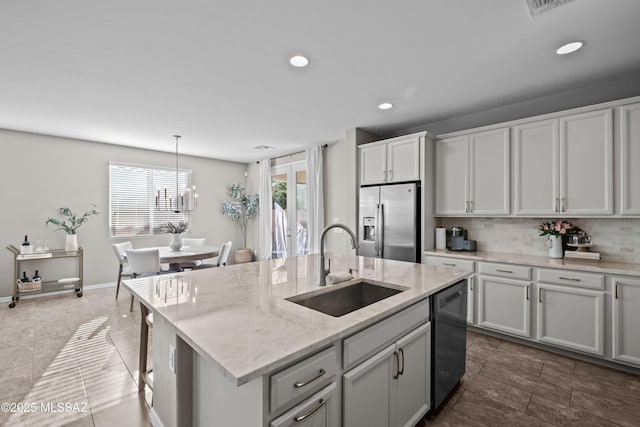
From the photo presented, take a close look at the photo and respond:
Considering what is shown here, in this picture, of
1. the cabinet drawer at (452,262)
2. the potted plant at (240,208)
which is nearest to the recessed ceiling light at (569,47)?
the cabinet drawer at (452,262)

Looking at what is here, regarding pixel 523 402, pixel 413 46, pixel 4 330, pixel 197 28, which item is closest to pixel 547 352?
pixel 523 402

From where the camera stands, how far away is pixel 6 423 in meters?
1.83

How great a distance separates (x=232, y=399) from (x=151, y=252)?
3.45 metres

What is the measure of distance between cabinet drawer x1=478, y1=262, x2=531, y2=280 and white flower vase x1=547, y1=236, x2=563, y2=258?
18.2 inches

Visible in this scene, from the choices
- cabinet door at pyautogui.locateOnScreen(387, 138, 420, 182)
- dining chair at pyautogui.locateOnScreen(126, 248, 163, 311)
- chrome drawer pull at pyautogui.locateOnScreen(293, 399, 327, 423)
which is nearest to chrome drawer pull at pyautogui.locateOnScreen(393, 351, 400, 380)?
chrome drawer pull at pyautogui.locateOnScreen(293, 399, 327, 423)

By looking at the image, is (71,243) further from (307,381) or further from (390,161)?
(307,381)

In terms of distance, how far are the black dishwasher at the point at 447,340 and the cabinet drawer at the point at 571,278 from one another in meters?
1.20

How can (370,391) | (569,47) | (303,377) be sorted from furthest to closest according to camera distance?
(569,47) → (370,391) → (303,377)

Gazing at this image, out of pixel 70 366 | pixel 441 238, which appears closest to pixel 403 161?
pixel 441 238

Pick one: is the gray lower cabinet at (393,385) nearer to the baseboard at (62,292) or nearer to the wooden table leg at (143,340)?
the wooden table leg at (143,340)

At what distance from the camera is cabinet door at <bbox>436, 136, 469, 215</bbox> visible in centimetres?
354

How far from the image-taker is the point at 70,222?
4809 millimetres

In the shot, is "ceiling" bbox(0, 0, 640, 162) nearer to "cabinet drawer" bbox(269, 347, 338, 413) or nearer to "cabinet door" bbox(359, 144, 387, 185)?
"cabinet door" bbox(359, 144, 387, 185)

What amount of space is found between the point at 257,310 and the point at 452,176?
315cm
